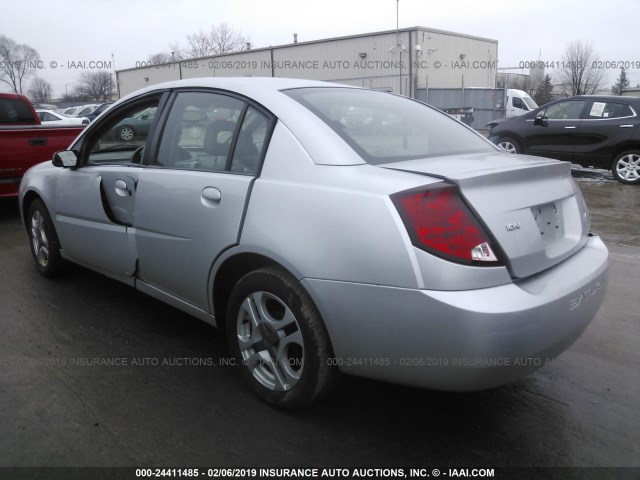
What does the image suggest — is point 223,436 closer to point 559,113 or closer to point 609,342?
point 609,342

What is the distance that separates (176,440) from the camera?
2406 mm

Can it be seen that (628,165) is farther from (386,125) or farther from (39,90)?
(39,90)

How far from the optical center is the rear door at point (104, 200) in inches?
133

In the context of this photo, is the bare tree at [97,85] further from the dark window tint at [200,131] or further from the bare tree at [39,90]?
the dark window tint at [200,131]

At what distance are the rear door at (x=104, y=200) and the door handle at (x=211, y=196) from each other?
0.69m

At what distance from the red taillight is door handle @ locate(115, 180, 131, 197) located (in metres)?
1.90

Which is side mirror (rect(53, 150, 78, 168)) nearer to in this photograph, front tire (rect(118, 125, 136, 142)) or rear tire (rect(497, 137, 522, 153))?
front tire (rect(118, 125, 136, 142))

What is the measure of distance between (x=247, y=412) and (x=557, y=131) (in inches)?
389

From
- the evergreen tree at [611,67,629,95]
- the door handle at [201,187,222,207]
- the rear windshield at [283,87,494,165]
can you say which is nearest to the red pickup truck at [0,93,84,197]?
the door handle at [201,187,222,207]

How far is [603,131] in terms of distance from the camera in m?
10.1

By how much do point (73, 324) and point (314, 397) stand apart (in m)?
2.02

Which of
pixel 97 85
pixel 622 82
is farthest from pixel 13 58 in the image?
pixel 622 82

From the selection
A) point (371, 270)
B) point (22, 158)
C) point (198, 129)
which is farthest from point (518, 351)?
point (22, 158)

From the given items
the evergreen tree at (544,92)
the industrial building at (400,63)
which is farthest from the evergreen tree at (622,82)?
the industrial building at (400,63)
